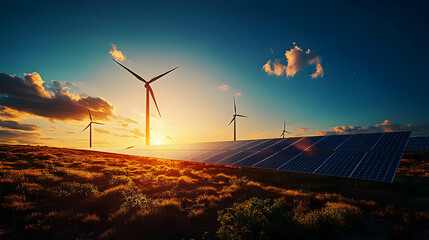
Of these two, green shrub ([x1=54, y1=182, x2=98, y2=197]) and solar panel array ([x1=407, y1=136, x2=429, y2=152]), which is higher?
solar panel array ([x1=407, y1=136, x2=429, y2=152])

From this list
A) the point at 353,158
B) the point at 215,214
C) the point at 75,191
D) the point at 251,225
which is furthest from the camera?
the point at 353,158

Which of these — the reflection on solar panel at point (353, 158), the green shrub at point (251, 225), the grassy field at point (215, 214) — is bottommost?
the grassy field at point (215, 214)

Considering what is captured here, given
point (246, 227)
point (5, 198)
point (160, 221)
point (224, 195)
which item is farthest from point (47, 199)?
point (246, 227)

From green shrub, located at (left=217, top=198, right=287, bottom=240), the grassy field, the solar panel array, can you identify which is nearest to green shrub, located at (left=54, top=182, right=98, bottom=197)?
the grassy field

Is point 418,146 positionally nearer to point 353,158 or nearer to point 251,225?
point 353,158

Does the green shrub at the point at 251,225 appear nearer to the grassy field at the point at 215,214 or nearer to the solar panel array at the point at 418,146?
the grassy field at the point at 215,214

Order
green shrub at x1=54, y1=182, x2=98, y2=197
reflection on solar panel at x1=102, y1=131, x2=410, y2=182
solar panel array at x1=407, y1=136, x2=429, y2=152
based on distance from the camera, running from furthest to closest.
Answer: solar panel array at x1=407, y1=136, x2=429, y2=152 < green shrub at x1=54, y1=182, x2=98, y2=197 < reflection on solar panel at x1=102, y1=131, x2=410, y2=182

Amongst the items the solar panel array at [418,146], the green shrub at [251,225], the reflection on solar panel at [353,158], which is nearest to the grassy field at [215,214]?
the green shrub at [251,225]

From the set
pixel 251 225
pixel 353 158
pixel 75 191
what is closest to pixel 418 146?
pixel 353 158

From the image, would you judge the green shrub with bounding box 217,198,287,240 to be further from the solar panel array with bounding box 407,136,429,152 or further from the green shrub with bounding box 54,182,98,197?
the solar panel array with bounding box 407,136,429,152

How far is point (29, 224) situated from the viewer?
8812 millimetres

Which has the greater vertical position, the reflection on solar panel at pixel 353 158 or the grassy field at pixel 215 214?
the reflection on solar panel at pixel 353 158

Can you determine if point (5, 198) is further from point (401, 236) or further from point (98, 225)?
point (401, 236)

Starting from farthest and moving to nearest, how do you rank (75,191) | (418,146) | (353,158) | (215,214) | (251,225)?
1. (418,146)
2. (353,158)
3. (75,191)
4. (215,214)
5. (251,225)
